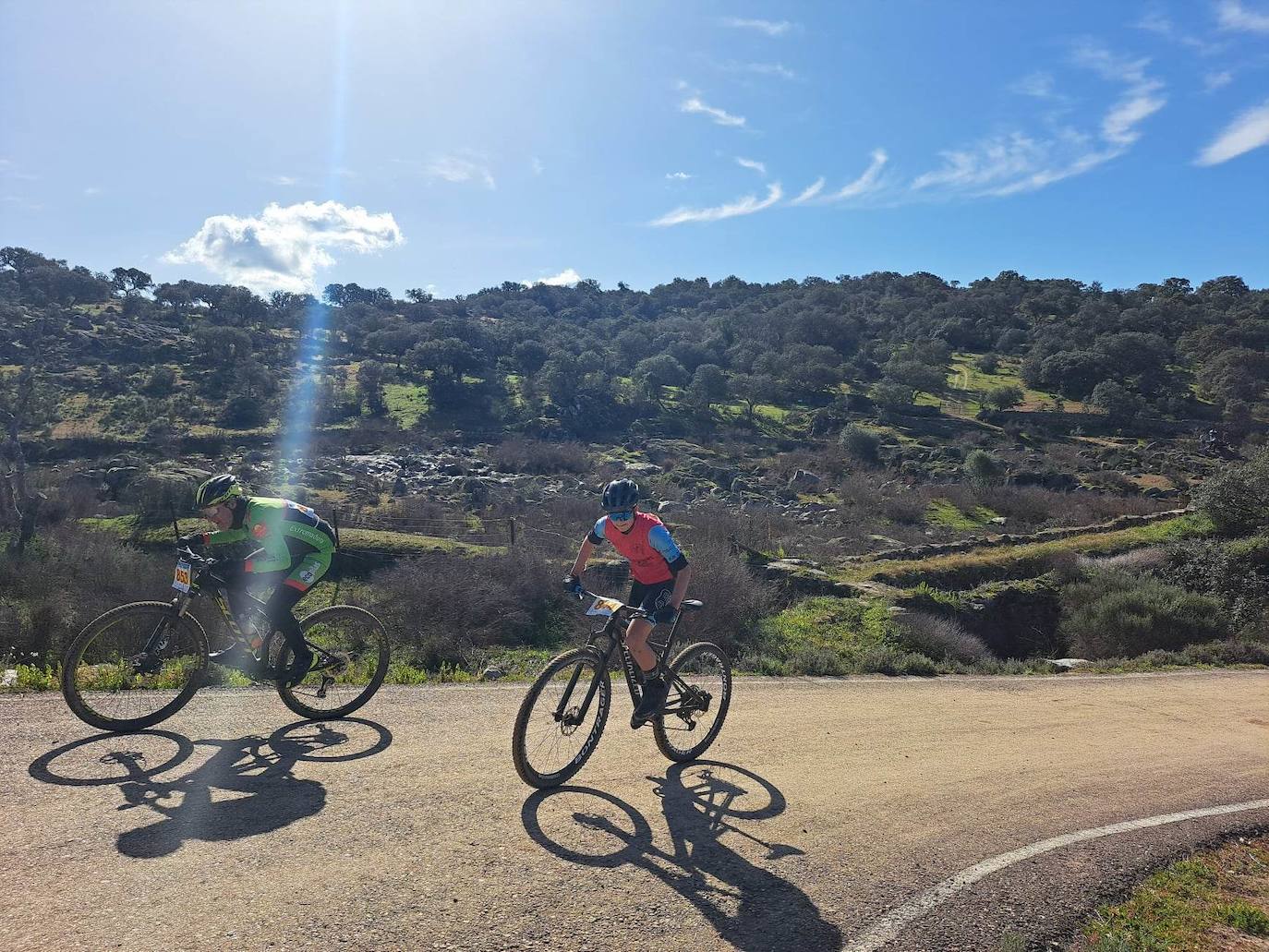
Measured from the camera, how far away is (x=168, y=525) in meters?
20.3

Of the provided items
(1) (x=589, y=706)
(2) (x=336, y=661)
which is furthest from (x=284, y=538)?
(1) (x=589, y=706)

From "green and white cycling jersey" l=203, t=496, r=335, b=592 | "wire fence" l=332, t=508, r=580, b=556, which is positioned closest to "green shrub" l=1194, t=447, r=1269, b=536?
"wire fence" l=332, t=508, r=580, b=556

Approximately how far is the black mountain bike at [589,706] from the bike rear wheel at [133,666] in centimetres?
273

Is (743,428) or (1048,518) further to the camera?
(743,428)

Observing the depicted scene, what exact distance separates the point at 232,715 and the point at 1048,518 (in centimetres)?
3323

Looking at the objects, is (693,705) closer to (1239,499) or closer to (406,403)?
(1239,499)

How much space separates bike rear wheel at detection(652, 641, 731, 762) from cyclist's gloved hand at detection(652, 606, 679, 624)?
1.70ft

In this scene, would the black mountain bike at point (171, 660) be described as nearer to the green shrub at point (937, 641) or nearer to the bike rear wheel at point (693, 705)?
the bike rear wheel at point (693, 705)

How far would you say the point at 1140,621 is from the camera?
15547mm

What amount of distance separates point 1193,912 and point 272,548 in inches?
254

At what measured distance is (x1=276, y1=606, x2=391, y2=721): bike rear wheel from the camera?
5828 mm

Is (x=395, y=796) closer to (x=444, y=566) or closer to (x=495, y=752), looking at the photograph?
(x=495, y=752)

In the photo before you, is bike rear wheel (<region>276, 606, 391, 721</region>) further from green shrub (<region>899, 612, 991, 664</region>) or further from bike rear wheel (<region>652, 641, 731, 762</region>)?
green shrub (<region>899, 612, 991, 664</region>)

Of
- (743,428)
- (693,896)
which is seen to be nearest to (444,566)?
(693,896)
